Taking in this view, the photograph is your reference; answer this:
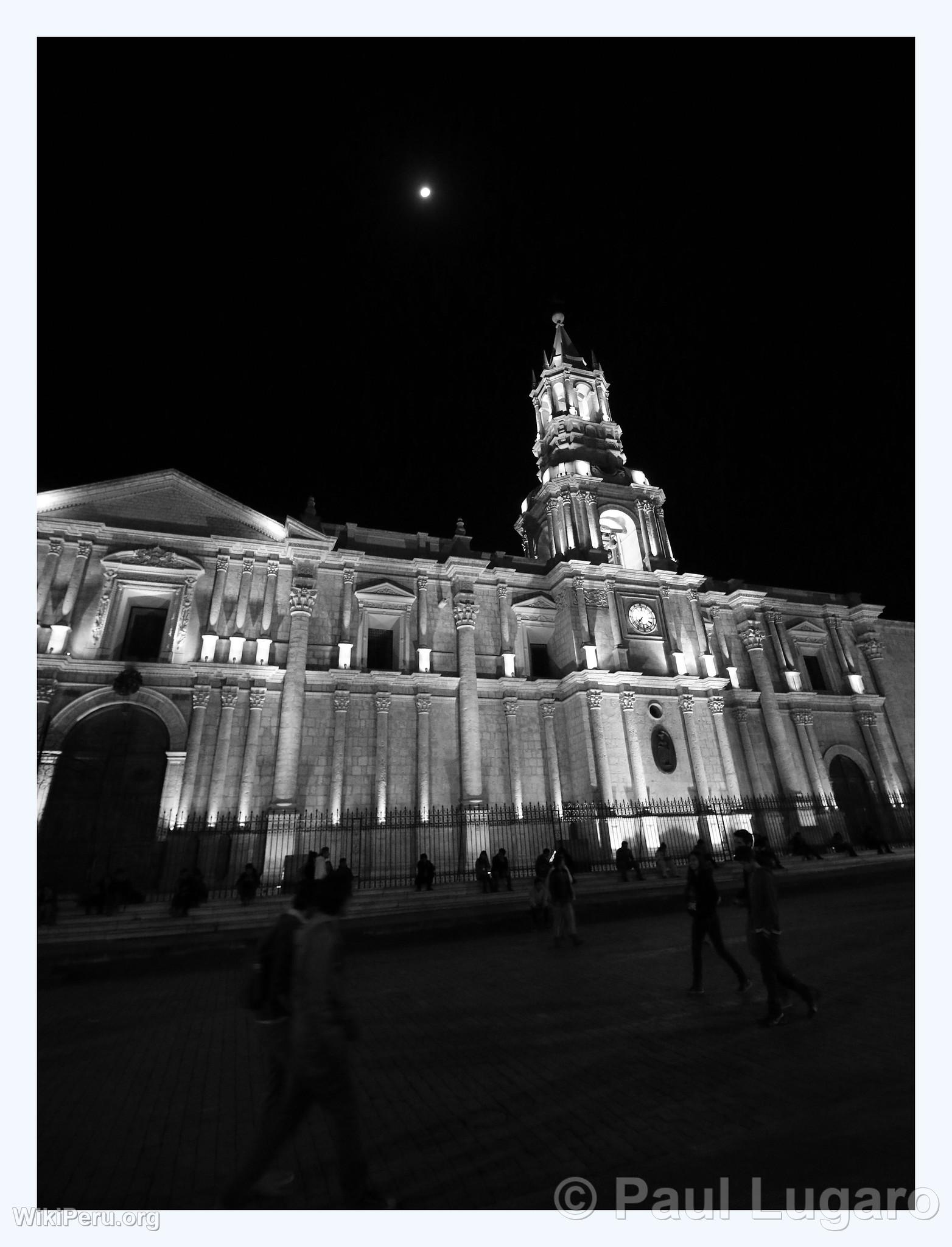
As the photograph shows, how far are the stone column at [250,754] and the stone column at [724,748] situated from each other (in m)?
17.6

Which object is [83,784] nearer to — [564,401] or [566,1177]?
[566,1177]

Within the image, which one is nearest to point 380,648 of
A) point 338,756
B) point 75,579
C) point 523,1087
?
point 338,756

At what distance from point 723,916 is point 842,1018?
7632 millimetres

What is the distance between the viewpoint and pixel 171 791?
1719 centimetres

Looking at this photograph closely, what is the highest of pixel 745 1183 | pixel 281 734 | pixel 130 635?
pixel 130 635

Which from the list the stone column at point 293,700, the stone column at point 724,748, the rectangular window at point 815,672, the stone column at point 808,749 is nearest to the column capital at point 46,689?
the stone column at point 293,700

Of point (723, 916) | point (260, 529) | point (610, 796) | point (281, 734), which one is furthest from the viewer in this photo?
point (260, 529)

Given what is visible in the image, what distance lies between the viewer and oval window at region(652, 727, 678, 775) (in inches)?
891

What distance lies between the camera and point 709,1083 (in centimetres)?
437

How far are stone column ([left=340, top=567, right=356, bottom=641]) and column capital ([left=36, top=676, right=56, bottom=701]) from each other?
8674mm

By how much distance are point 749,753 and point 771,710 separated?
2.42m

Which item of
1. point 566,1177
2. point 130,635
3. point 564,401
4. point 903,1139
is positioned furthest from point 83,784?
point 564,401

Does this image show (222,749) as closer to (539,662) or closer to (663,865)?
(539,662)

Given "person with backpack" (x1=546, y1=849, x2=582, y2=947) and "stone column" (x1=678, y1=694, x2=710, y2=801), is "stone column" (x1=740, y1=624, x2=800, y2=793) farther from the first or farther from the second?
"person with backpack" (x1=546, y1=849, x2=582, y2=947)
